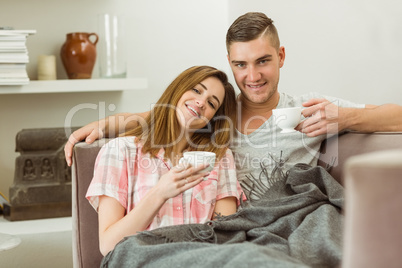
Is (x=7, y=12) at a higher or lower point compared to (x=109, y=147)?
higher

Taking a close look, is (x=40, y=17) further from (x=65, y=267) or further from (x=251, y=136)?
(x=251, y=136)

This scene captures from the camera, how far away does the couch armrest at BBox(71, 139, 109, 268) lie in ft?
5.23

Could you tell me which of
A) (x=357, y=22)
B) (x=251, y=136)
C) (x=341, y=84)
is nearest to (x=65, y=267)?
(x=251, y=136)

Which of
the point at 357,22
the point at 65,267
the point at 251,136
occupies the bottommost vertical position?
the point at 65,267

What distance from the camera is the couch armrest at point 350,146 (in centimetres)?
167

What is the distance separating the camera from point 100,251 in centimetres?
157

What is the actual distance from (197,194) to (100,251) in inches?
12.9

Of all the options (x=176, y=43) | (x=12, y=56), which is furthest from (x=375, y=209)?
(x=176, y=43)

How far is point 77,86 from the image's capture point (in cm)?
279

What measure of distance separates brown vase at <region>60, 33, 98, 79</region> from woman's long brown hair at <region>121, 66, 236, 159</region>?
1.18 meters

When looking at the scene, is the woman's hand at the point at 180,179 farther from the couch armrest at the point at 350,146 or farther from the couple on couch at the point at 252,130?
the couch armrest at the point at 350,146

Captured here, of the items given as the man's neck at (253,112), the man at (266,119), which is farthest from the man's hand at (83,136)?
the man's neck at (253,112)

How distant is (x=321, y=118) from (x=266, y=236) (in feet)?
1.60

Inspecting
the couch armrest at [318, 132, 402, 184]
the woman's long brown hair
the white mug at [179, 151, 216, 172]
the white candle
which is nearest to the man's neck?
the woman's long brown hair
